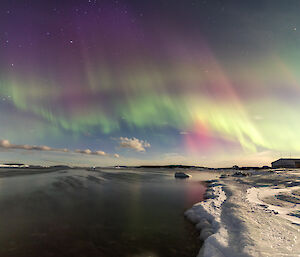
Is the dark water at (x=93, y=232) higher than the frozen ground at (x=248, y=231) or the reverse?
the reverse

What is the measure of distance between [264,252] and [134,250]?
600 cm

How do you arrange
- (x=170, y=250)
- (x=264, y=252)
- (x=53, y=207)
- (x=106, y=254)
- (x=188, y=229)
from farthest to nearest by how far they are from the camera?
(x=53, y=207)
(x=188, y=229)
(x=170, y=250)
(x=106, y=254)
(x=264, y=252)

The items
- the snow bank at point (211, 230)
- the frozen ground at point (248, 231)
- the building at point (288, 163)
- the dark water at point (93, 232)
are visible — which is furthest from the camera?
the building at point (288, 163)

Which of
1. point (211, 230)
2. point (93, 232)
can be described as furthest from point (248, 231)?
point (93, 232)

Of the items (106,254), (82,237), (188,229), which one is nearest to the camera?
(106,254)

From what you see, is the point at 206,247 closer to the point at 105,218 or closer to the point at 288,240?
the point at 288,240

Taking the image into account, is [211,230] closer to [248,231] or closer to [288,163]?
[248,231]

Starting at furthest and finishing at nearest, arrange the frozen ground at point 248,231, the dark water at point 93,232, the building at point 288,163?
the building at point 288,163
the dark water at point 93,232
the frozen ground at point 248,231

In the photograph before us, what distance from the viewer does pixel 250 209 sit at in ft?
46.4

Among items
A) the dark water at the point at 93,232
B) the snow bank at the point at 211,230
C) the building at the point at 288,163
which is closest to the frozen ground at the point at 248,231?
the snow bank at the point at 211,230

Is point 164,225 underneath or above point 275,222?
underneath

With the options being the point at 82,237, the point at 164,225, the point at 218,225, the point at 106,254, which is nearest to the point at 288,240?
the point at 218,225

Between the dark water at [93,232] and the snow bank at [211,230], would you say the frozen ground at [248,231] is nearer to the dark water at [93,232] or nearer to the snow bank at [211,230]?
the snow bank at [211,230]

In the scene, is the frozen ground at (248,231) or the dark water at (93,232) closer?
the frozen ground at (248,231)
